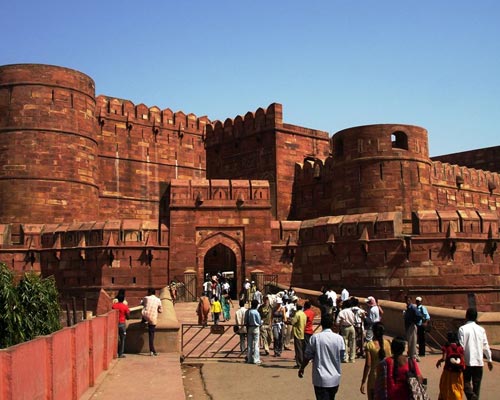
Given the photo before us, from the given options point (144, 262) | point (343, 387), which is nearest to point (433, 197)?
point (144, 262)

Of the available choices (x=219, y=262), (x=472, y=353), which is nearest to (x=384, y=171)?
(x=219, y=262)

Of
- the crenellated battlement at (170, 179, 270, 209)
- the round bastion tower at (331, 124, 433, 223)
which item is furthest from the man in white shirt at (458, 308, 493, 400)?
the round bastion tower at (331, 124, 433, 223)

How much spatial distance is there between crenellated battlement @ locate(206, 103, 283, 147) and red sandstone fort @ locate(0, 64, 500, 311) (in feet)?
0.27

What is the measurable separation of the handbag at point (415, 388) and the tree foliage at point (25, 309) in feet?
34.7

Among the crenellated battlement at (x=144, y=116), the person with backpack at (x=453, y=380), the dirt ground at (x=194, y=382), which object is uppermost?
the crenellated battlement at (x=144, y=116)

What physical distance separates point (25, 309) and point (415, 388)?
1259cm

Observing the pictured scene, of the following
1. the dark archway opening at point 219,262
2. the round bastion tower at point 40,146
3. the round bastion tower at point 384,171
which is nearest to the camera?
the round bastion tower at point 384,171

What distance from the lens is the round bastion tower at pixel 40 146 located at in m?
23.2

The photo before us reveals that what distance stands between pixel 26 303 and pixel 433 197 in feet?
51.6

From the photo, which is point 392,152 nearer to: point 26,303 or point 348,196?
point 348,196

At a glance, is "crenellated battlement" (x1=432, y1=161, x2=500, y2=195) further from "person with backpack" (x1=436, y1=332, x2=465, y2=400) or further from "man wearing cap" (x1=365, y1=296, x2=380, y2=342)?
"person with backpack" (x1=436, y1=332, x2=465, y2=400)

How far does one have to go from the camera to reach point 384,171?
72.3 feet

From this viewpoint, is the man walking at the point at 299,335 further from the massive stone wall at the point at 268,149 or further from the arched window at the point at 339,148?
the massive stone wall at the point at 268,149

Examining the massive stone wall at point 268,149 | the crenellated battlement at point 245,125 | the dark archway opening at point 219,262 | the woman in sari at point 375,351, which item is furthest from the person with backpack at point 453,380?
the crenellated battlement at point 245,125
